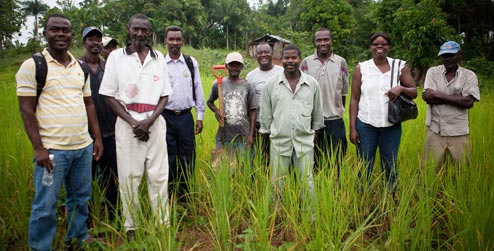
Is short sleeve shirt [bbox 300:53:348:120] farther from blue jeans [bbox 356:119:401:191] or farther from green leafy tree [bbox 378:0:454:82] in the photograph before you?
green leafy tree [bbox 378:0:454:82]

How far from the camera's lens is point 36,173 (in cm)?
237

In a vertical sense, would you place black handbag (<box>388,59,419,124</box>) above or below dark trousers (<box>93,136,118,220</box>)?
above

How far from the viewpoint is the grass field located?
87.2 inches

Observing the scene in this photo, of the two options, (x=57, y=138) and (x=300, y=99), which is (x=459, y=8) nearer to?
(x=300, y=99)

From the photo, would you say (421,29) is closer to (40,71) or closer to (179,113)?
(179,113)

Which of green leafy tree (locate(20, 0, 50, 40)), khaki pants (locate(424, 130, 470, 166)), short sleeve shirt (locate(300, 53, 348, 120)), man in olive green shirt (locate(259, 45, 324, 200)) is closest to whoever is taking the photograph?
man in olive green shirt (locate(259, 45, 324, 200))

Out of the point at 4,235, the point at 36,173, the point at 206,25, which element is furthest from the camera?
the point at 206,25

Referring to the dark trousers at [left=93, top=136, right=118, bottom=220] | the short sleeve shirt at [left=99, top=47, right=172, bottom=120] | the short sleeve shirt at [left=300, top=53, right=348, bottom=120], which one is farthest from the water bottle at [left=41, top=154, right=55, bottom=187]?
the short sleeve shirt at [left=300, top=53, right=348, bottom=120]

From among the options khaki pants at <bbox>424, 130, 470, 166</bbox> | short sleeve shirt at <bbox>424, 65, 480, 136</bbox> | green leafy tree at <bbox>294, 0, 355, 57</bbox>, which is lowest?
khaki pants at <bbox>424, 130, 470, 166</bbox>

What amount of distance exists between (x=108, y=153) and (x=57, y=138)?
3.05ft

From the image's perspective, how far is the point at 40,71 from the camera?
91.6 inches

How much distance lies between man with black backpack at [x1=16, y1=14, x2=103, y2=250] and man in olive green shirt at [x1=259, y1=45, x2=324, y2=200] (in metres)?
1.59

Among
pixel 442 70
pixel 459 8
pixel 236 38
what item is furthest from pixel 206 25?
pixel 442 70

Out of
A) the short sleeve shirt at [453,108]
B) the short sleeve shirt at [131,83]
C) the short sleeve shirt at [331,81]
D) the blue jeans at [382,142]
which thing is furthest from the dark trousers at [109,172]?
the short sleeve shirt at [453,108]
